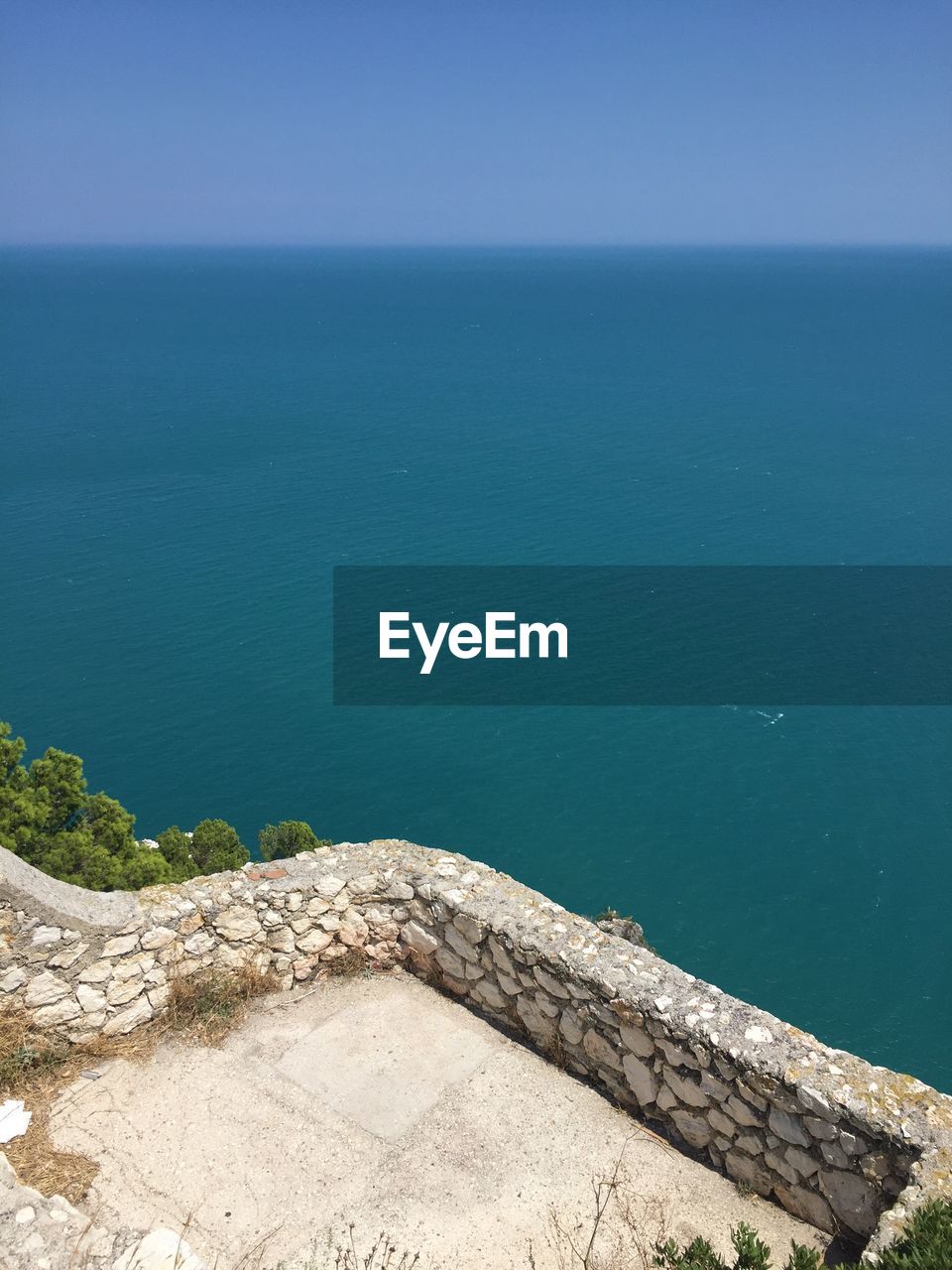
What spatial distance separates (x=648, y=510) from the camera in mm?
74750

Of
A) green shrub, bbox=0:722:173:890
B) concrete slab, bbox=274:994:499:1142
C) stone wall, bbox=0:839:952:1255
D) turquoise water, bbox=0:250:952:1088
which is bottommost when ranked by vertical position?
turquoise water, bbox=0:250:952:1088

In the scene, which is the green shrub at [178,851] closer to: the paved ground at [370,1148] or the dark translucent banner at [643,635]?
the paved ground at [370,1148]

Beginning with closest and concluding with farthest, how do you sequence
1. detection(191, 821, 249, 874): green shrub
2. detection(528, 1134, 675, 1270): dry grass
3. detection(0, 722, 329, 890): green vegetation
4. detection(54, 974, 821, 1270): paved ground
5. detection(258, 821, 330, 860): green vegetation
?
1. detection(528, 1134, 675, 1270): dry grass
2. detection(54, 974, 821, 1270): paved ground
3. detection(0, 722, 329, 890): green vegetation
4. detection(191, 821, 249, 874): green shrub
5. detection(258, 821, 330, 860): green vegetation

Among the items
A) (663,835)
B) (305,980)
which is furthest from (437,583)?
(305,980)

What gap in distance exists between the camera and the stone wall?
779 cm

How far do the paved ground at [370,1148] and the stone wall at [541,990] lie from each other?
0.39 meters

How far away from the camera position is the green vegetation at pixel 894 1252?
6.27 metres

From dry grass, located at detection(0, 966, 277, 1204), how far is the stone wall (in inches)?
5.4

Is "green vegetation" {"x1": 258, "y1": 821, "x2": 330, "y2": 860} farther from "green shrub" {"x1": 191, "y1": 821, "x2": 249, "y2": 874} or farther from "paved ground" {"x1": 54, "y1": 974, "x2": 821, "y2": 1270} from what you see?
"paved ground" {"x1": 54, "y1": 974, "x2": 821, "y2": 1270}

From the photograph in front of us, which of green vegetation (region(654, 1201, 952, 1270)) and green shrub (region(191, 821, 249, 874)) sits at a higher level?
green vegetation (region(654, 1201, 952, 1270))

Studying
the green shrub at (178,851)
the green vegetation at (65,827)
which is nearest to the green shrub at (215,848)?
the green shrub at (178,851)

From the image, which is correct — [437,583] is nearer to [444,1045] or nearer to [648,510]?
[648,510]

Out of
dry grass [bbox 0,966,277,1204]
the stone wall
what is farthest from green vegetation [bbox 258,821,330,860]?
dry grass [bbox 0,966,277,1204]

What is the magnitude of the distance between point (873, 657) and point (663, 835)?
1874cm
